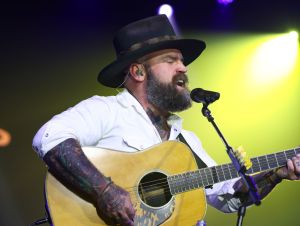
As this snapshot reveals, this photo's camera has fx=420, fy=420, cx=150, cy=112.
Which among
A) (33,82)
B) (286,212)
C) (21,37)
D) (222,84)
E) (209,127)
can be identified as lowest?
(286,212)

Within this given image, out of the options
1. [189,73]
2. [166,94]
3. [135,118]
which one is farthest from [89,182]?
[189,73]

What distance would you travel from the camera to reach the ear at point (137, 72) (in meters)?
3.00

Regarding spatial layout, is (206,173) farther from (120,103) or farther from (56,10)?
(56,10)

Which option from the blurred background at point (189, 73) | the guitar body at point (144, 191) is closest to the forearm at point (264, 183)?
the guitar body at point (144, 191)

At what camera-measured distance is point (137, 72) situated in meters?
3.01

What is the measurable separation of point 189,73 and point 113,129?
2.48 meters

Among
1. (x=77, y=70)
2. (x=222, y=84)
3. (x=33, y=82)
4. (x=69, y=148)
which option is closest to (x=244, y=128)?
(x=222, y=84)

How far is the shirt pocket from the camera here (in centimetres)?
267

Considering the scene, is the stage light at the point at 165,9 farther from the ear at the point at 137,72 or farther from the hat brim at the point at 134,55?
the ear at the point at 137,72

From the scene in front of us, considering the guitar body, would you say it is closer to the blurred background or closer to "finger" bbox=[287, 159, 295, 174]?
"finger" bbox=[287, 159, 295, 174]

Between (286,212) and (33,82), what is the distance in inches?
140

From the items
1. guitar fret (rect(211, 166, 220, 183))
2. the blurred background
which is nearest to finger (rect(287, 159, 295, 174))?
guitar fret (rect(211, 166, 220, 183))

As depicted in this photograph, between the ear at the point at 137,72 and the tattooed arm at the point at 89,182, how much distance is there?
862 mm

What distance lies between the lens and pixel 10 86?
13.5ft
